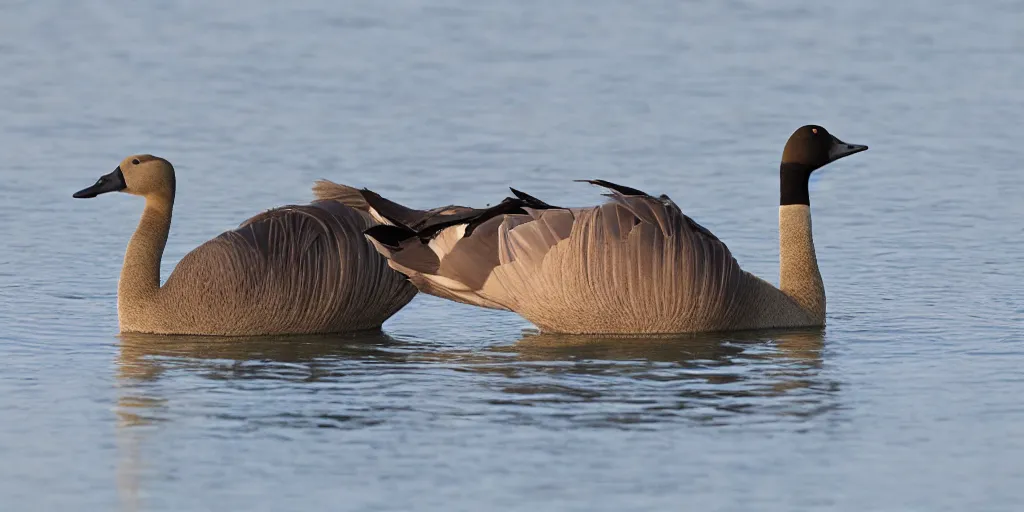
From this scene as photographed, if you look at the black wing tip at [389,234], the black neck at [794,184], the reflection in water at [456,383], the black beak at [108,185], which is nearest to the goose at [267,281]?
the reflection in water at [456,383]

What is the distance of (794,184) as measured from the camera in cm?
1327

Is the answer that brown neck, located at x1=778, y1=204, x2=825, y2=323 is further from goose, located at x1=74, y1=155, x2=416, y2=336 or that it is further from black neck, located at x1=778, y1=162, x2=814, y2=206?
goose, located at x1=74, y1=155, x2=416, y2=336

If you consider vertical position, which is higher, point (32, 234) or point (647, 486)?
point (32, 234)

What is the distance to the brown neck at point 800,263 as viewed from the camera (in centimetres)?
1289

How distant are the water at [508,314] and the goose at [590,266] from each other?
260 mm

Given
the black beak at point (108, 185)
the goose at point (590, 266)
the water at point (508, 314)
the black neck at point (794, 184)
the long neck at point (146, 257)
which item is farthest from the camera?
the black neck at point (794, 184)

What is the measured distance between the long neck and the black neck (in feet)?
13.3

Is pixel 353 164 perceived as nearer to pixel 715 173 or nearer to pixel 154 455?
pixel 715 173

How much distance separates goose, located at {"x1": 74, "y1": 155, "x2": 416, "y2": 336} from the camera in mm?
12195

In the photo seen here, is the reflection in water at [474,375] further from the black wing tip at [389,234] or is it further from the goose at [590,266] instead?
the black wing tip at [389,234]

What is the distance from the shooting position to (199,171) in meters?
17.8

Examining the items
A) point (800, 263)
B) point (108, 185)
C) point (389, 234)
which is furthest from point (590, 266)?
point (108, 185)

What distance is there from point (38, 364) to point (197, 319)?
1263 mm

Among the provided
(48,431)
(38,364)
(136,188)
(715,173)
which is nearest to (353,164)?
(715,173)
